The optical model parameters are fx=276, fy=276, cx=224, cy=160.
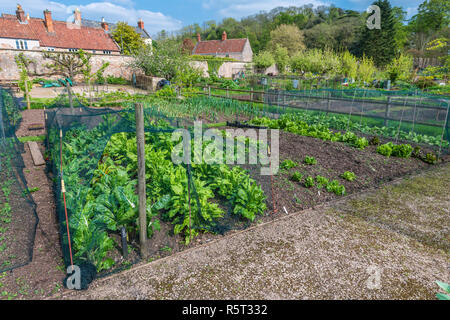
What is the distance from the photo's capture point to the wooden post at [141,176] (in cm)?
294

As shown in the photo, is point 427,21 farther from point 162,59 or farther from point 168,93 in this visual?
point 168,93

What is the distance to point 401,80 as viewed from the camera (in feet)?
80.7

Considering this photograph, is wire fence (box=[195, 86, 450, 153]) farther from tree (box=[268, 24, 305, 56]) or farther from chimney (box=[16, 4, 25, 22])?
tree (box=[268, 24, 305, 56])

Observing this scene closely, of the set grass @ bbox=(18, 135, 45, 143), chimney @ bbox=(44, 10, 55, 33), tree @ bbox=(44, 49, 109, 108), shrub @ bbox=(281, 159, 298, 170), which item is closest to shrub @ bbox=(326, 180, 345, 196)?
shrub @ bbox=(281, 159, 298, 170)

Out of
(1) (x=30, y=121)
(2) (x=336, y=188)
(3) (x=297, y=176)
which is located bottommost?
(2) (x=336, y=188)

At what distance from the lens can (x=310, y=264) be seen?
10.2 feet

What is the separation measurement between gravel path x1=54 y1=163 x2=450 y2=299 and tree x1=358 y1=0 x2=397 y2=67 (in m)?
43.5

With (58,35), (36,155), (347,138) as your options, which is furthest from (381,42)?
(36,155)

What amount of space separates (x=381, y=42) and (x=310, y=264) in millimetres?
46255

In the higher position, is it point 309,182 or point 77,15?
point 77,15

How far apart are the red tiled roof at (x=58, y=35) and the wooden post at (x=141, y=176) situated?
120ft

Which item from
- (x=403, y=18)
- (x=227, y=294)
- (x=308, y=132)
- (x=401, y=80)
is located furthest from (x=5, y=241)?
(x=403, y=18)

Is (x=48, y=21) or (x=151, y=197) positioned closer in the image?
(x=151, y=197)
